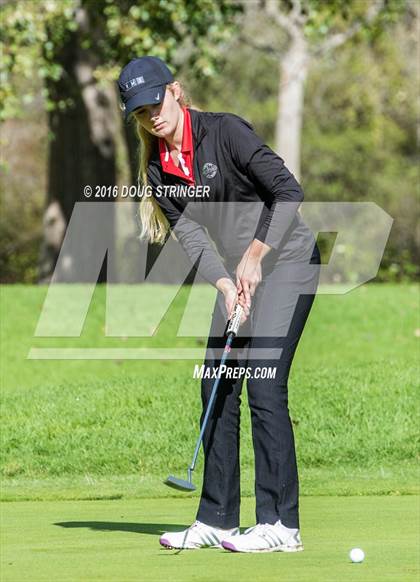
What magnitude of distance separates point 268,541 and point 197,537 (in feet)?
1.17

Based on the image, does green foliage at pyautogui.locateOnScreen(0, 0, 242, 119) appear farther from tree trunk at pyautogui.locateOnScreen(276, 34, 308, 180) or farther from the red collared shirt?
the red collared shirt

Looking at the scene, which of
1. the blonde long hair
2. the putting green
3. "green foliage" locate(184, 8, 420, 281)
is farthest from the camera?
"green foliage" locate(184, 8, 420, 281)

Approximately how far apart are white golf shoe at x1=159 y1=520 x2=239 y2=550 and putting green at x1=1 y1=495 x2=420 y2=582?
55mm

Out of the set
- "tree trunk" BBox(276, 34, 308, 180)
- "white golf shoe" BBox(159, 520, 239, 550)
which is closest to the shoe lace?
"white golf shoe" BBox(159, 520, 239, 550)

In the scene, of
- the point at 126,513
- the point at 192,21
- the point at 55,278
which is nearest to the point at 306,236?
the point at 126,513

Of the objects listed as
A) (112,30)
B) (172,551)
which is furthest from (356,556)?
Result: (112,30)

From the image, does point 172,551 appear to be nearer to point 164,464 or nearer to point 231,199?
point 231,199

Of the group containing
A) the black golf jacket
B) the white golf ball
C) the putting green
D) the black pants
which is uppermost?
the black golf jacket

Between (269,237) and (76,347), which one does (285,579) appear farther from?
(76,347)

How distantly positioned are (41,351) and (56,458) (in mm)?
6134

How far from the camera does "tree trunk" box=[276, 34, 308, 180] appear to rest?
28.2 meters

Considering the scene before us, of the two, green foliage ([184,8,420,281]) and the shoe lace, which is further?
green foliage ([184,8,420,281])

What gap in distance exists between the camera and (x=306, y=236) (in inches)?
207

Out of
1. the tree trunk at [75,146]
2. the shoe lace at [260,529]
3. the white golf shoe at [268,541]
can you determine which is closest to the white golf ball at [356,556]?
the white golf shoe at [268,541]
